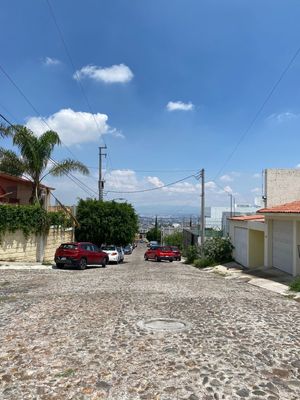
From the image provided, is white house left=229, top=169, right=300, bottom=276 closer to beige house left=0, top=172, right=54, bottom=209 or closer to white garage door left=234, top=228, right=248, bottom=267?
white garage door left=234, top=228, right=248, bottom=267

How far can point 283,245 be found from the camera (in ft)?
69.8

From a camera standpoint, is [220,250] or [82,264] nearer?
[82,264]

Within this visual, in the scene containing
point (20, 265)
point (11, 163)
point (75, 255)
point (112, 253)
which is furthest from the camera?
point (112, 253)

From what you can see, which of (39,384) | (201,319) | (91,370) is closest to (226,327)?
(201,319)

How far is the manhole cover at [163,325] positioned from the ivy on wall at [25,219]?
19.1 m

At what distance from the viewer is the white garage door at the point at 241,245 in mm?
28388


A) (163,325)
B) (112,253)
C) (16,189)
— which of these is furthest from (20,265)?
(163,325)

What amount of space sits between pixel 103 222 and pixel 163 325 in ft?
102

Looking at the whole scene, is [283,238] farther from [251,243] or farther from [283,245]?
[251,243]

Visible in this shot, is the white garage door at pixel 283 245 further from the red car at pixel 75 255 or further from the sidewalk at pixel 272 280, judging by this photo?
the red car at pixel 75 255

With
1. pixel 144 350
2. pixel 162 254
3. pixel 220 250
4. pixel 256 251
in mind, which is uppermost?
pixel 256 251

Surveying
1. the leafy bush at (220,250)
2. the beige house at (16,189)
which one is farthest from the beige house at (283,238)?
the beige house at (16,189)

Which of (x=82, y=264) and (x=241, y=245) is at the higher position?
(x=241, y=245)

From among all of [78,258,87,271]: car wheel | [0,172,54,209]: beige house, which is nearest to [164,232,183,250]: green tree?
[0,172,54,209]: beige house
